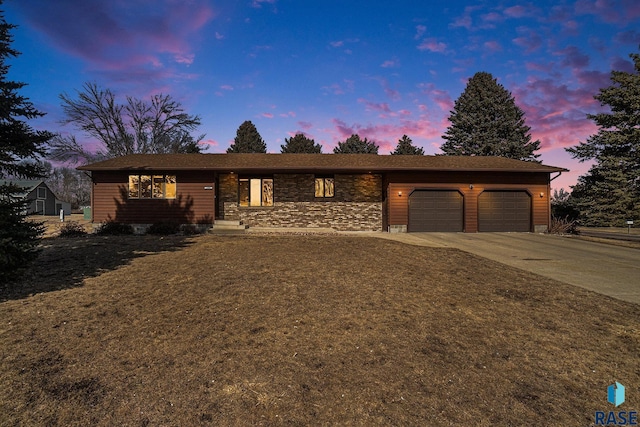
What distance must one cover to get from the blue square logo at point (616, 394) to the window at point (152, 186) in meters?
16.8

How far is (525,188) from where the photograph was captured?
15977 mm

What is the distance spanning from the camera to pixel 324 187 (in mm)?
16656

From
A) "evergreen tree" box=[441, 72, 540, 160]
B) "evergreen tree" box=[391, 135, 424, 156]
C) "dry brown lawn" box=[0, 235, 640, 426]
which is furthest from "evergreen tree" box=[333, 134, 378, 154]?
"dry brown lawn" box=[0, 235, 640, 426]

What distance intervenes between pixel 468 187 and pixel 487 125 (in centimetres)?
2364

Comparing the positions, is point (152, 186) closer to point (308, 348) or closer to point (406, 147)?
point (308, 348)

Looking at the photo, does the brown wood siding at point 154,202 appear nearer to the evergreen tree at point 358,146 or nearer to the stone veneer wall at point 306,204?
the stone veneer wall at point 306,204

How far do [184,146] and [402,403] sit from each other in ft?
113

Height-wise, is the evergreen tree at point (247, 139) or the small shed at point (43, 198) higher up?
the evergreen tree at point (247, 139)

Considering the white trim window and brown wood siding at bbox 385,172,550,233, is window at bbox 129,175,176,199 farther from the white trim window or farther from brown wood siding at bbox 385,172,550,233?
brown wood siding at bbox 385,172,550,233

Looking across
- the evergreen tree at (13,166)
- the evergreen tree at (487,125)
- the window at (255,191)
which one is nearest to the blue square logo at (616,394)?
the evergreen tree at (13,166)

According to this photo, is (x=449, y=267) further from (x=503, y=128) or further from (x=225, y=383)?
(x=503, y=128)

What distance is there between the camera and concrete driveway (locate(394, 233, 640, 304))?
6656 millimetres

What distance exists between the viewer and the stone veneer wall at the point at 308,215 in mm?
16531

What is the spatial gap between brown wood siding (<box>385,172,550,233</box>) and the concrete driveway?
2455 millimetres
